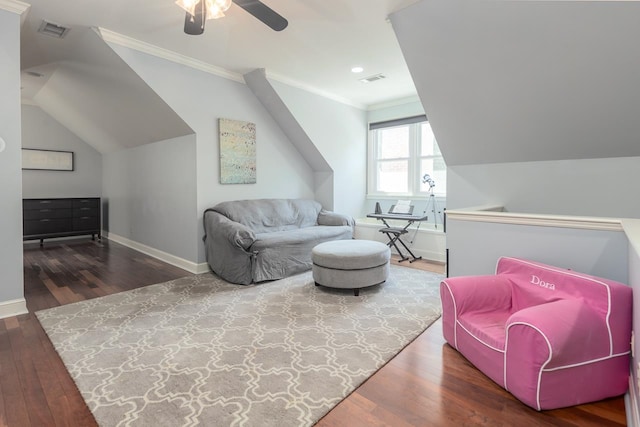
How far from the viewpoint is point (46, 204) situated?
19.2ft

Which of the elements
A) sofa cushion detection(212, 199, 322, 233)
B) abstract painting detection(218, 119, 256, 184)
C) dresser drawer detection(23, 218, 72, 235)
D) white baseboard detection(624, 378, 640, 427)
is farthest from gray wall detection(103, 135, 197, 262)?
white baseboard detection(624, 378, 640, 427)

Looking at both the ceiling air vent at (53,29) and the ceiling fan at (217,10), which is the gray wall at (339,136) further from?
the ceiling air vent at (53,29)

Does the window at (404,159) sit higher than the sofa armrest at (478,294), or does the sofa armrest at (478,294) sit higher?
the window at (404,159)

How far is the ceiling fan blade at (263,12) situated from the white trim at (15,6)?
2059mm

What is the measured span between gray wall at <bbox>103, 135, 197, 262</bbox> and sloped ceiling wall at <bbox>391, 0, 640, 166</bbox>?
9.78ft

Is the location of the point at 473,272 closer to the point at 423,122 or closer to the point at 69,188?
the point at 423,122

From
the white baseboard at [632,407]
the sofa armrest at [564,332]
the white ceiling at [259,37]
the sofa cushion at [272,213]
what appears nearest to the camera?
the white baseboard at [632,407]

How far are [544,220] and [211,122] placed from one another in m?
3.77

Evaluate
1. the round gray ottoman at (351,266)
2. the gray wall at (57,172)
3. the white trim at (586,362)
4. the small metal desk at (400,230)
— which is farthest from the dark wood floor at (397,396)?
the gray wall at (57,172)

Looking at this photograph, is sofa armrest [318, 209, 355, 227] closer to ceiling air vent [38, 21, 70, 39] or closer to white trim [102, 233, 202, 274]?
white trim [102, 233, 202, 274]

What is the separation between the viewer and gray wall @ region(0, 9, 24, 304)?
2.67m

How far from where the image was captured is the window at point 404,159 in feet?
17.6

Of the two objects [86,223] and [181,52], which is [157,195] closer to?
[181,52]

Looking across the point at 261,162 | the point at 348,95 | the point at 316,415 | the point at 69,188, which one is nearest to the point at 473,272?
the point at 316,415
